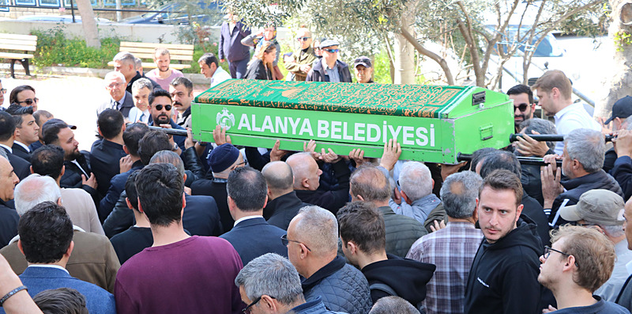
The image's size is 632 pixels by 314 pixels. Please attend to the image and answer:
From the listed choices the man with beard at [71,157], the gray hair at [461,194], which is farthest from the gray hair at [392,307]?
the man with beard at [71,157]

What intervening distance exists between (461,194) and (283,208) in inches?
48.4

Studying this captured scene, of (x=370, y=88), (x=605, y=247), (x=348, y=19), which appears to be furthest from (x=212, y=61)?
(x=605, y=247)

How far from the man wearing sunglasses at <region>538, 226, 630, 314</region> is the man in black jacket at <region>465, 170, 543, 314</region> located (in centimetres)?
38

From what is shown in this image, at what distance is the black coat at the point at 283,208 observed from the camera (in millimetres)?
4039

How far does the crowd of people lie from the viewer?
8.61 ft

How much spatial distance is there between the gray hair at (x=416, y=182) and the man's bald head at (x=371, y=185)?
1.54 ft

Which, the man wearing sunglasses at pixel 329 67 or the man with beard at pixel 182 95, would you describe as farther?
the man wearing sunglasses at pixel 329 67

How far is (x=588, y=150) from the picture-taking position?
164 inches

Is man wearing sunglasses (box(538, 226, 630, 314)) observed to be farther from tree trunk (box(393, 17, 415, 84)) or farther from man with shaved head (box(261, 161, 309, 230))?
tree trunk (box(393, 17, 415, 84))

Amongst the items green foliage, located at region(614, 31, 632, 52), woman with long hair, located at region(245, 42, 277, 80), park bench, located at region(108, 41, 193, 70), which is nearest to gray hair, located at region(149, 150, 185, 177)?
woman with long hair, located at region(245, 42, 277, 80)

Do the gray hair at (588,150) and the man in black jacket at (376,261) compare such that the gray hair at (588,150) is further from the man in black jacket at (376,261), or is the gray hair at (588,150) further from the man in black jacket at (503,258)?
the man in black jacket at (376,261)

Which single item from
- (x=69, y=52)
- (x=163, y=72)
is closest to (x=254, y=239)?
(x=163, y=72)

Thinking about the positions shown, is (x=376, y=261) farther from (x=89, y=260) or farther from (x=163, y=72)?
(x=163, y=72)

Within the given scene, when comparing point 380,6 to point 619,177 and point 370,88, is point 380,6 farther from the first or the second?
point 619,177
